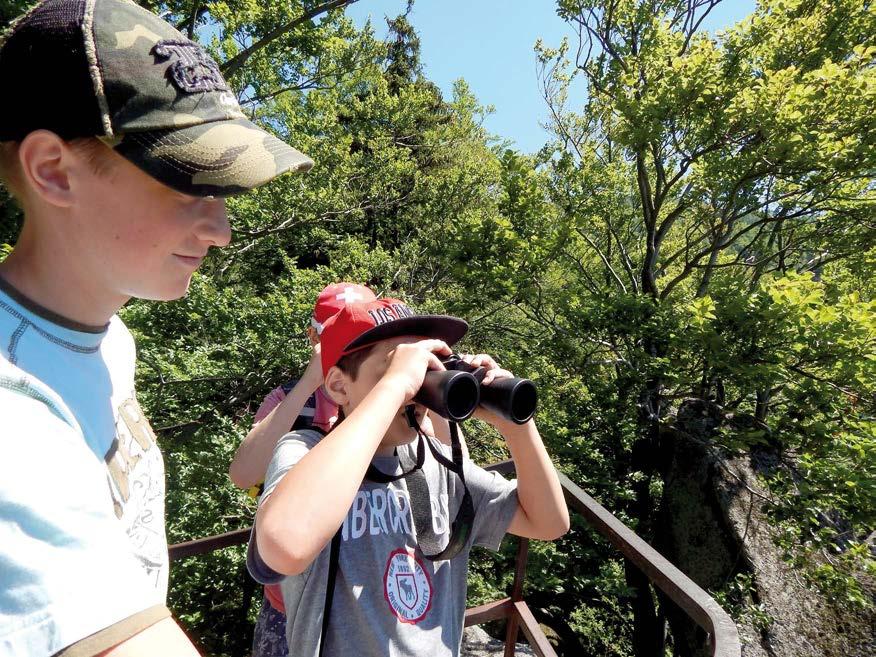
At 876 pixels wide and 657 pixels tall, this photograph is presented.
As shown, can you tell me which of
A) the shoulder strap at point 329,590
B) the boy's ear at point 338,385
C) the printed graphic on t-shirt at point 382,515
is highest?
the boy's ear at point 338,385

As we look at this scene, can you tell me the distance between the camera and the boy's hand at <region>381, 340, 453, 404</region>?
1.16 meters

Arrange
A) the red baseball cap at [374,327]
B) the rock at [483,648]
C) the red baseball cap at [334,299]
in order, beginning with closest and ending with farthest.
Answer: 1. the red baseball cap at [374,327]
2. the red baseball cap at [334,299]
3. the rock at [483,648]

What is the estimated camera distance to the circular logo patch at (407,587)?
1263 millimetres

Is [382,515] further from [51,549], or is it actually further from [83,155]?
[83,155]

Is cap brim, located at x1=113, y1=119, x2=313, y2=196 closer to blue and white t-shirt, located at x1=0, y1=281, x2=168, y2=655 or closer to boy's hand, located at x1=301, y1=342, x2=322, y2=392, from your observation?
blue and white t-shirt, located at x1=0, y1=281, x2=168, y2=655

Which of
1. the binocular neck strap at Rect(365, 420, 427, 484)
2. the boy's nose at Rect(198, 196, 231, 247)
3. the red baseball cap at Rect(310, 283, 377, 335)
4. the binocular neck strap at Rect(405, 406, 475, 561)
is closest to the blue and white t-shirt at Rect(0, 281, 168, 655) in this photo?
the boy's nose at Rect(198, 196, 231, 247)

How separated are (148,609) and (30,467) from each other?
8.2 inches

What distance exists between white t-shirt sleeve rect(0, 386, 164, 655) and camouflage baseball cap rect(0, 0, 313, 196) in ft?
1.31

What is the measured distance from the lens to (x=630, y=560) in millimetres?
1565

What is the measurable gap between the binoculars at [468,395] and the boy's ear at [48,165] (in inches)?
31.5

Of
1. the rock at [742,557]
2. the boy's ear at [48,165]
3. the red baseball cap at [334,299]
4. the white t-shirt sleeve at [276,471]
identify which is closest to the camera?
the boy's ear at [48,165]

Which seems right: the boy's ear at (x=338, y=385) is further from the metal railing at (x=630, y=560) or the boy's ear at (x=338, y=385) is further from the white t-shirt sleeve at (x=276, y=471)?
the metal railing at (x=630, y=560)

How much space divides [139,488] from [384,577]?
646 mm

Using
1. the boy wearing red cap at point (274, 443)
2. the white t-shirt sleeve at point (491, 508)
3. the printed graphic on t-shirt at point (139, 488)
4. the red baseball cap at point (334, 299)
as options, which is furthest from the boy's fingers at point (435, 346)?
the red baseball cap at point (334, 299)
